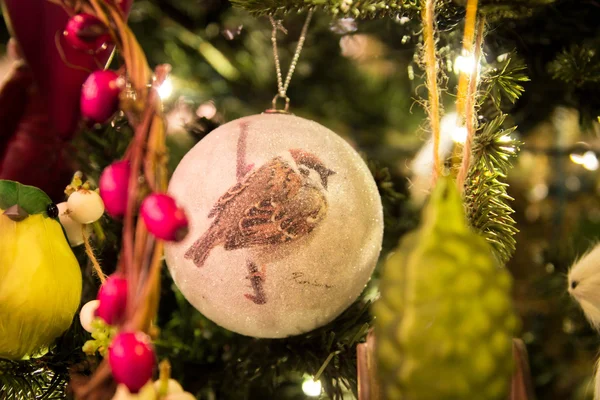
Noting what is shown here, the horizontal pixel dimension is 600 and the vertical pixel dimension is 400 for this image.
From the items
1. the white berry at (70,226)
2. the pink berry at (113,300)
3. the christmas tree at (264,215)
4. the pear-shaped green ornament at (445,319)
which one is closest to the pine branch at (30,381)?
the christmas tree at (264,215)

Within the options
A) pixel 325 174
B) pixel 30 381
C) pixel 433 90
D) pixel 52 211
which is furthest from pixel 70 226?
pixel 433 90

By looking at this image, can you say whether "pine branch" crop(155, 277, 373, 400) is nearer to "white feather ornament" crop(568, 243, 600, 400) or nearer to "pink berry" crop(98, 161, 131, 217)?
"white feather ornament" crop(568, 243, 600, 400)

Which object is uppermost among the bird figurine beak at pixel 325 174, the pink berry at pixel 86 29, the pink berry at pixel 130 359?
the pink berry at pixel 86 29

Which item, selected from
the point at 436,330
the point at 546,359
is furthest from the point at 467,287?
the point at 546,359

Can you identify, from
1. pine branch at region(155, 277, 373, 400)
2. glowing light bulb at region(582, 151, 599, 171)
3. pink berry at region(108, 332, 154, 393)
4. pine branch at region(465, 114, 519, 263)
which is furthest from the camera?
glowing light bulb at region(582, 151, 599, 171)

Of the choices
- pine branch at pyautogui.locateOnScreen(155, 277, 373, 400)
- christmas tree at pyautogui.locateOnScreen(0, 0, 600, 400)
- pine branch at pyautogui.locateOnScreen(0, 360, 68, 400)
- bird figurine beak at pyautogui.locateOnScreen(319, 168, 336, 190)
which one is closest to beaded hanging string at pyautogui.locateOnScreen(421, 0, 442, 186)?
christmas tree at pyautogui.locateOnScreen(0, 0, 600, 400)

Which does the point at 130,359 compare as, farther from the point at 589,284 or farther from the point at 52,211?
the point at 589,284

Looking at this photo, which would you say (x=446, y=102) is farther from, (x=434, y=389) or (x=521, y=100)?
Answer: (x=434, y=389)
